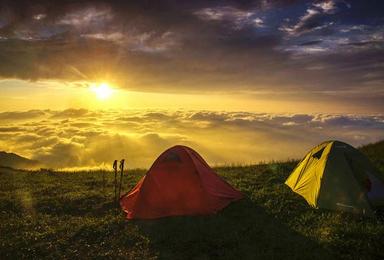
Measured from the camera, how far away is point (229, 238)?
13789 mm

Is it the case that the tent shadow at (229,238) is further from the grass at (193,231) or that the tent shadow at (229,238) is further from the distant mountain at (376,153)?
the distant mountain at (376,153)

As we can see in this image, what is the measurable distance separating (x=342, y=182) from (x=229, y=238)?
609cm

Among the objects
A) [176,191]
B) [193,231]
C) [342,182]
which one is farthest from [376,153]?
[193,231]

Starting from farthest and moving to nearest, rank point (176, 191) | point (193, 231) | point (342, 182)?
point (176, 191) < point (342, 182) < point (193, 231)

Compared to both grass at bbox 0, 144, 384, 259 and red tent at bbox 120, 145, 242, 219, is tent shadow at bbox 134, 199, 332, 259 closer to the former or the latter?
grass at bbox 0, 144, 384, 259

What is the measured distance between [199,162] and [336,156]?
623 centimetres

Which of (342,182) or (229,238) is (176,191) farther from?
(342,182)

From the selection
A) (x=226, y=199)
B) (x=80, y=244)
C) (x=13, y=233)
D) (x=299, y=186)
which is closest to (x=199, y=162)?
(x=226, y=199)

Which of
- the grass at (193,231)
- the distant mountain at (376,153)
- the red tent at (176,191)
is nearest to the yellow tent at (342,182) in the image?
the grass at (193,231)

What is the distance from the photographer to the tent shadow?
1252 cm

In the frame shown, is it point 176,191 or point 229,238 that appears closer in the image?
point 229,238

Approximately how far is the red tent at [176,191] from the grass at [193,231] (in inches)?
19.8

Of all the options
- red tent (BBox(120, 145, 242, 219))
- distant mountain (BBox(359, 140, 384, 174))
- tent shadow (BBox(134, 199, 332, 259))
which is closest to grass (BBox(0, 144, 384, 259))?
tent shadow (BBox(134, 199, 332, 259))

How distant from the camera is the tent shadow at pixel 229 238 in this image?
12523 millimetres
